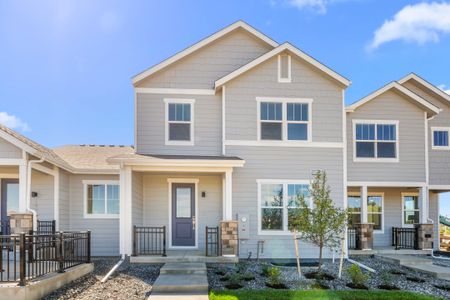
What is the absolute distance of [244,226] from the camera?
11945 millimetres

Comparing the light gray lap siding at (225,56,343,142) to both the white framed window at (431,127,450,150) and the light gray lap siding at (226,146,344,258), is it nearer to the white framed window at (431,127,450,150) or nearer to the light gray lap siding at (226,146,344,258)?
the light gray lap siding at (226,146,344,258)

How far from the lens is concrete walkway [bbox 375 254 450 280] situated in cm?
1006

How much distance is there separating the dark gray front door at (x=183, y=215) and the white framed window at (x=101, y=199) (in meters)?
2.27

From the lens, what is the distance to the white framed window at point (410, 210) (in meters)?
15.6

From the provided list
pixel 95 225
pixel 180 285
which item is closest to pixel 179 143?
pixel 95 225

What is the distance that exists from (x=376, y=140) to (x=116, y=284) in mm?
10454

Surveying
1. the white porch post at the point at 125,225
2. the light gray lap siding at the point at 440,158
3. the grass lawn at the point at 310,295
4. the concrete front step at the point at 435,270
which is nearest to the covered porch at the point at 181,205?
the white porch post at the point at 125,225

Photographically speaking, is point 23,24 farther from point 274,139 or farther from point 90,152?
point 274,139

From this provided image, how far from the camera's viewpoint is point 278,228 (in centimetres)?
1241

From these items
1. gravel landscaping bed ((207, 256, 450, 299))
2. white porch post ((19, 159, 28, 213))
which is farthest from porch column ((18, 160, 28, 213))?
gravel landscaping bed ((207, 256, 450, 299))

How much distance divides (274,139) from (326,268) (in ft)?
14.4

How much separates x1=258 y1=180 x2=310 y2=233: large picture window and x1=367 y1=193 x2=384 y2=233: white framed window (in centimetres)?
450

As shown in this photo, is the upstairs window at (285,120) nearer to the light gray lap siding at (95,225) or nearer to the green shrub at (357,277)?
the green shrub at (357,277)

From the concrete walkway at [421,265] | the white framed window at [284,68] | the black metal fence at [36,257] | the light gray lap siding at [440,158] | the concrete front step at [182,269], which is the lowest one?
the concrete walkway at [421,265]
